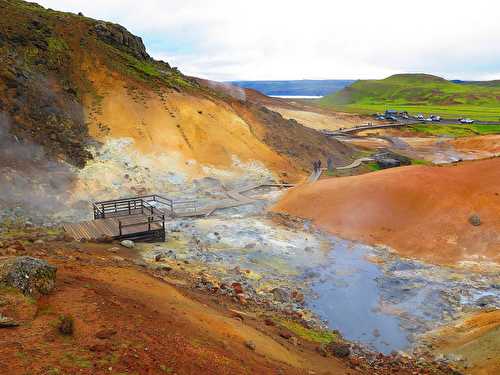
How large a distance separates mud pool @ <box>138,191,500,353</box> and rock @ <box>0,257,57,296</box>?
8.32 m

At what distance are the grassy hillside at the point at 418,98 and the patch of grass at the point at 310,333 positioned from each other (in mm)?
102462

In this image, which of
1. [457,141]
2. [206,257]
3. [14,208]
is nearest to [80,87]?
[14,208]

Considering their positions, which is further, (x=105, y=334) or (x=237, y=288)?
(x=237, y=288)

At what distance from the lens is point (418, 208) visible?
89.3ft

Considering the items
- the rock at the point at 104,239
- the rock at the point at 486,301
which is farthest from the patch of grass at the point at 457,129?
the rock at the point at 104,239

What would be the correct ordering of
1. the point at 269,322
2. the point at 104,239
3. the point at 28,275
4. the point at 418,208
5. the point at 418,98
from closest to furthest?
the point at 28,275 → the point at 269,322 → the point at 104,239 → the point at 418,208 → the point at 418,98

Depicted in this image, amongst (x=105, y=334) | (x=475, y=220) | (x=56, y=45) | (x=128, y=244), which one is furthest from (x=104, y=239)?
(x=56, y=45)

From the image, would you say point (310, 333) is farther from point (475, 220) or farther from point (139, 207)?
point (139, 207)

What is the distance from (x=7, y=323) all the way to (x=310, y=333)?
396 inches

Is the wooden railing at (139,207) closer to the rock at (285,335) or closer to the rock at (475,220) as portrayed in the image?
the rock at (285,335)

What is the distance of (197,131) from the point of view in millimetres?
41406

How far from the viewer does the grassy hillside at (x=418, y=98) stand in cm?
12438

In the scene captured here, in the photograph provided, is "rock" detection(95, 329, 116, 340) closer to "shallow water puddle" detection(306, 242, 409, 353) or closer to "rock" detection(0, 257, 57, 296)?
"rock" detection(0, 257, 57, 296)

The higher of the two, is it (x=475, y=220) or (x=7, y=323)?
(x=7, y=323)
